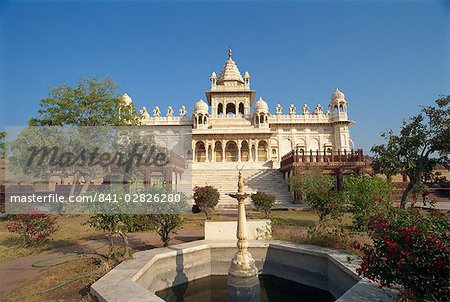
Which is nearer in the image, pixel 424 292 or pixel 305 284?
pixel 424 292

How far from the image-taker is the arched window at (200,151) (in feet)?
140

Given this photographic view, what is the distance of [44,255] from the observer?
8.23 m

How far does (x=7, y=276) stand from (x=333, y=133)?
149 ft

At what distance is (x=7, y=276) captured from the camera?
6.49 m

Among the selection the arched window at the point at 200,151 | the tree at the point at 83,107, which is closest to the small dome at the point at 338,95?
the arched window at the point at 200,151

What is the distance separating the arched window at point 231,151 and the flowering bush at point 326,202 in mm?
32030

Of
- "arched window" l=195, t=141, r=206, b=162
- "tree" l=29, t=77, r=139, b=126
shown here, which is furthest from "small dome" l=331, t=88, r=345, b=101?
"tree" l=29, t=77, r=139, b=126

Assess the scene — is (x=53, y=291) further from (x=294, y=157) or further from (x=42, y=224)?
(x=294, y=157)

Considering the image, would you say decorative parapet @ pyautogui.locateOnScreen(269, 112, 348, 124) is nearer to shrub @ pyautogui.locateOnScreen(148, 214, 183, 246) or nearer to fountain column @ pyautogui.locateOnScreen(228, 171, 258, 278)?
shrub @ pyautogui.locateOnScreen(148, 214, 183, 246)

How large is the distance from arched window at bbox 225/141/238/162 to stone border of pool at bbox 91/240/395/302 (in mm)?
34250

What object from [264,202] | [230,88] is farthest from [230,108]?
[264,202]

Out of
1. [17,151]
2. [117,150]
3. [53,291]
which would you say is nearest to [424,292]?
[53,291]

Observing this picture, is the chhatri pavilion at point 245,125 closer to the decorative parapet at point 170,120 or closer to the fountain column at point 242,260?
the decorative parapet at point 170,120

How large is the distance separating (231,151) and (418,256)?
39.6 m
